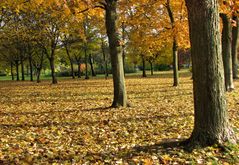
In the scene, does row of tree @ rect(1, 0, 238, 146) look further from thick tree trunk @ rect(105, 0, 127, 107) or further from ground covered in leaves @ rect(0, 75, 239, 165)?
ground covered in leaves @ rect(0, 75, 239, 165)

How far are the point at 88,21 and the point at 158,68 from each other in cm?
3271

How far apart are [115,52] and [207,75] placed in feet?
22.0

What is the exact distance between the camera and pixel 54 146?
6773 millimetres

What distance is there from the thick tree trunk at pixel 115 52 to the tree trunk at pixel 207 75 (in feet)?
21.0

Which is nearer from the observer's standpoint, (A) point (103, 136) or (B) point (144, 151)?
(B) point (144, 151)

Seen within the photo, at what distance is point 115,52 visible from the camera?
12094 mm

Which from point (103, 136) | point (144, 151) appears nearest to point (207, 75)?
point (144, 151)

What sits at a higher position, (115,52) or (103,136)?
(115,52)

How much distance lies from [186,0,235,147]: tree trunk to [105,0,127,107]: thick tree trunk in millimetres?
6407

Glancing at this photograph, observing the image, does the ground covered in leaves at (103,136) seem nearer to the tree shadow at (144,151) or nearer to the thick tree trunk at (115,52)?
the tree shadow at (144,151)

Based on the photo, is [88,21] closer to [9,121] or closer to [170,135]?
[9,121]

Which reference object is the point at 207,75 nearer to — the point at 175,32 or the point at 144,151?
the point at 144,151

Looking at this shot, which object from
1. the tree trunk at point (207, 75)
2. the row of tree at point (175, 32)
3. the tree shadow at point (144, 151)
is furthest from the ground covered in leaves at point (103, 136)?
the row of tree at point (175, 32)

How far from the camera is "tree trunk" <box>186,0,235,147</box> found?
5.66m
